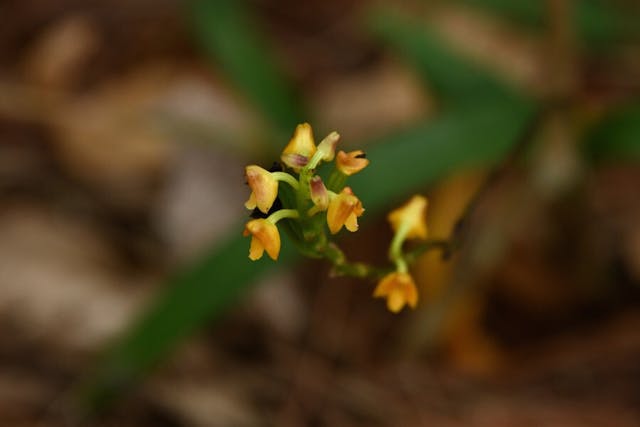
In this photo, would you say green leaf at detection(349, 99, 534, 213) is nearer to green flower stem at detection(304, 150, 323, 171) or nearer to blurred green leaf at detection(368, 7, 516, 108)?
blurred green leaf at detection(368, 7, 516, 108)

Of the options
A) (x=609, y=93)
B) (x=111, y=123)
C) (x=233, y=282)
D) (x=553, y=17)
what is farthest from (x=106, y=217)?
(x=609, y=93)

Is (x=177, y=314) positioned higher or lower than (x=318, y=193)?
higher

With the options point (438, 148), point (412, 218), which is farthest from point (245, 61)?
point (412, 218)

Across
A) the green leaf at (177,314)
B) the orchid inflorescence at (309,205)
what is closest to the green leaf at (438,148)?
the green leaf at (177,314)

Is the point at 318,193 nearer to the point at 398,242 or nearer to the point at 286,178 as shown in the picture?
the point at 286,178

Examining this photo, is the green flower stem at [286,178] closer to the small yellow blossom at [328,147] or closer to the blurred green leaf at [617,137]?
the small yellow blossom at [328,147]

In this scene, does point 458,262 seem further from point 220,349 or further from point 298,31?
point 298,31

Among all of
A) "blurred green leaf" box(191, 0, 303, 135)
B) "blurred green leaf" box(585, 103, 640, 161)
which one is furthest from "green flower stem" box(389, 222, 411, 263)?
"blurred green leaf" box(191, 0, 303, 135)
